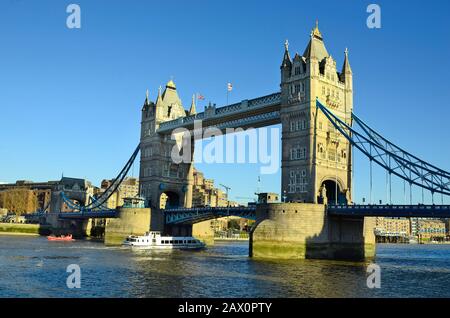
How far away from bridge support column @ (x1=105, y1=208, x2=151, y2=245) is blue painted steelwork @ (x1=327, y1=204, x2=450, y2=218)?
145ft

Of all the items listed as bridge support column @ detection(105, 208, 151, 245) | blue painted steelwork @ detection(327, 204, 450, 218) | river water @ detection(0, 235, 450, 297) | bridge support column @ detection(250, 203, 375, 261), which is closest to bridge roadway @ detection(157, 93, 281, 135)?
bridge support column @ detection(250, 203, 375, 261)

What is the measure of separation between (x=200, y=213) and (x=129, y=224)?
16113 mm

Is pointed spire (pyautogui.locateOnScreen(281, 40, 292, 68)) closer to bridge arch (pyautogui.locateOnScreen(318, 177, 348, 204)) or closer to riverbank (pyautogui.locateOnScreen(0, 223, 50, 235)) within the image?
bridge arch (pyautogui.locateOnScreen(318, 177, 348, 204))

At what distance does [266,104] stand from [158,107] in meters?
34.5

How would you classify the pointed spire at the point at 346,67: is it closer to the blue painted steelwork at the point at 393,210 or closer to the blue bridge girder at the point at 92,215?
the blue painted steelwork at the point at 393,210

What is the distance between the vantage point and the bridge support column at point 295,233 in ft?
204

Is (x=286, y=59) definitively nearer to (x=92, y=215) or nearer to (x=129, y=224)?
(x=129, y=224)

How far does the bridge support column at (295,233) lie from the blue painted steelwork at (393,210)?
7.32 ft

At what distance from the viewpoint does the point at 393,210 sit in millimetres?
59844

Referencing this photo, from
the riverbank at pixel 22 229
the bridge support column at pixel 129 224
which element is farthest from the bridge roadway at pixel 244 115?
the riverbank at pixel 22 229

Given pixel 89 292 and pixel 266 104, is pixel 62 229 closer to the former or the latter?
pixel 266 104

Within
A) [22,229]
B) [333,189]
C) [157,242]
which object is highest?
[333,189]

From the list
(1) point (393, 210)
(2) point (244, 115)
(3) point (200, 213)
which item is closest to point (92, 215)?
(3) point (200, 213)
